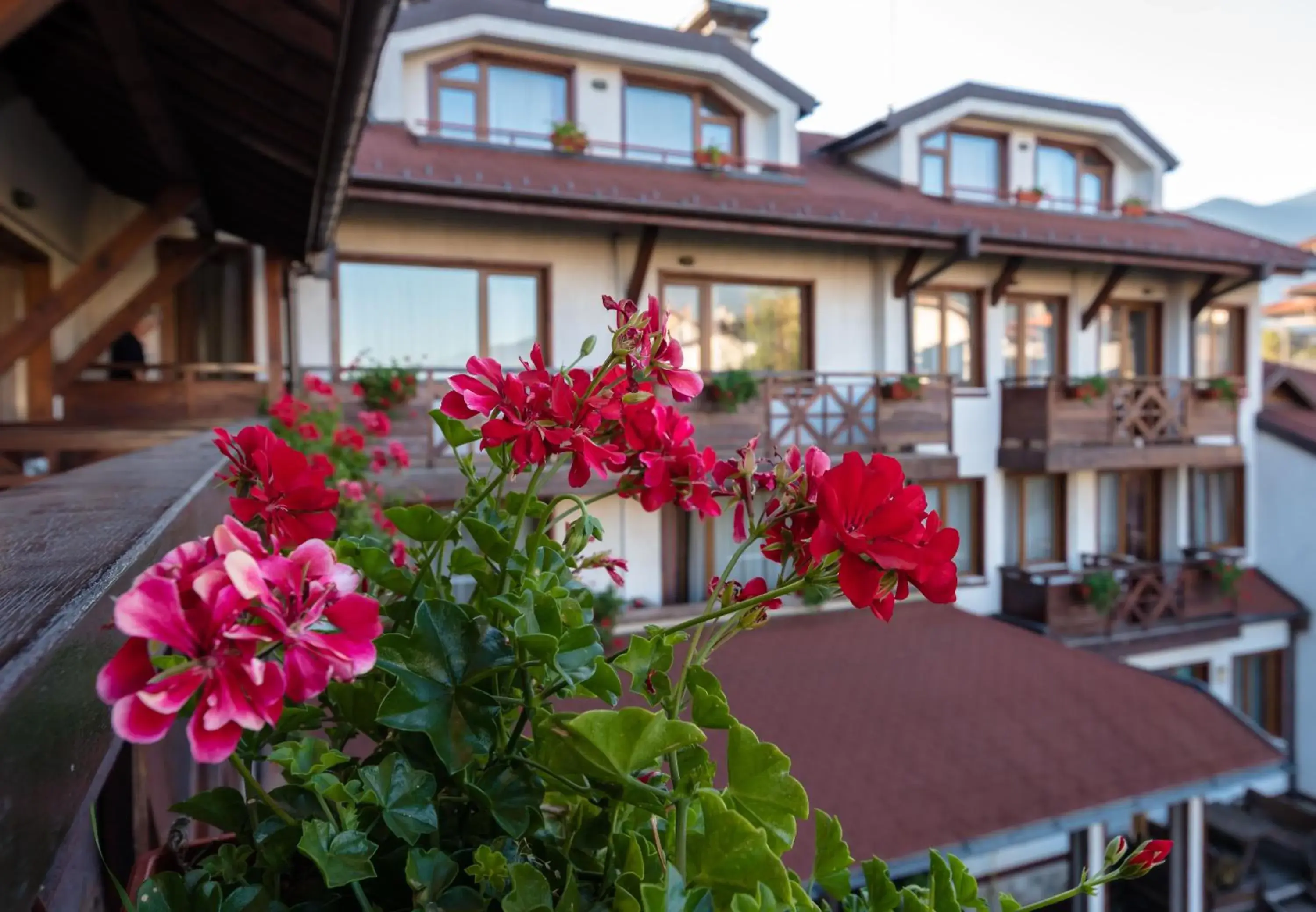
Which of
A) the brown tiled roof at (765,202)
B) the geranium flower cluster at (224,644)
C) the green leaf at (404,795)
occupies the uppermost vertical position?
the brown tiled roof at (765,202)

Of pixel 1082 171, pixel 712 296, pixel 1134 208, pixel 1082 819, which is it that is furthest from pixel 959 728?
pixel 1082 171

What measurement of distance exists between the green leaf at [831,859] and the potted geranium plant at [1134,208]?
13914 mm

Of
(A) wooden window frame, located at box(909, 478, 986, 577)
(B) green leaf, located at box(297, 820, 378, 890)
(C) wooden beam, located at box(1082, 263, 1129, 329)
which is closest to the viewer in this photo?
(B) green leaf, located at box(297, 820, 378, 890)

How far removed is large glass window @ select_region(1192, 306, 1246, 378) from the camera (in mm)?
12422

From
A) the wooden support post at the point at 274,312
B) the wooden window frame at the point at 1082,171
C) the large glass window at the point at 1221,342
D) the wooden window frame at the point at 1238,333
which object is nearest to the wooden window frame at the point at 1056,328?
the wooden window frame at the point at 1082,171

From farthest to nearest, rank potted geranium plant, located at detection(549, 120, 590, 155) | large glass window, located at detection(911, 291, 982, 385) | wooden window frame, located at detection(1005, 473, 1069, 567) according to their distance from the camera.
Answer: wooden window frame, located at detection(1005, 473, 1069, 567)
large glass window, located at detection(911, 291, 982, 385)
potted geranium plant, located at detection(549, 120, 590, 155)

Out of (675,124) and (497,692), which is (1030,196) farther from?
(497,692)

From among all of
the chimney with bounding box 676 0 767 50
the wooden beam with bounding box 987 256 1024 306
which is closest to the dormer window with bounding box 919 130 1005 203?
the wooden beam with bounding box 987 256 1024 306

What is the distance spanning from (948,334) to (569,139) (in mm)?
5421

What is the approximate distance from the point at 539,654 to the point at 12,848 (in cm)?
32

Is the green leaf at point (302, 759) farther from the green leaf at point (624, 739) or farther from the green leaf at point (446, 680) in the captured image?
the green leaf at point (624, 739)

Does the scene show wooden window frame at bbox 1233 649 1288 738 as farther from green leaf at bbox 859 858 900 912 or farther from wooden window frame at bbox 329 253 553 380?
green leaf at bbox 859 858 900 912

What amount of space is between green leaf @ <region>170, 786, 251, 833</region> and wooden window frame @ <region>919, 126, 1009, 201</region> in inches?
475

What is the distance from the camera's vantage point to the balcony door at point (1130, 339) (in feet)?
38.8
